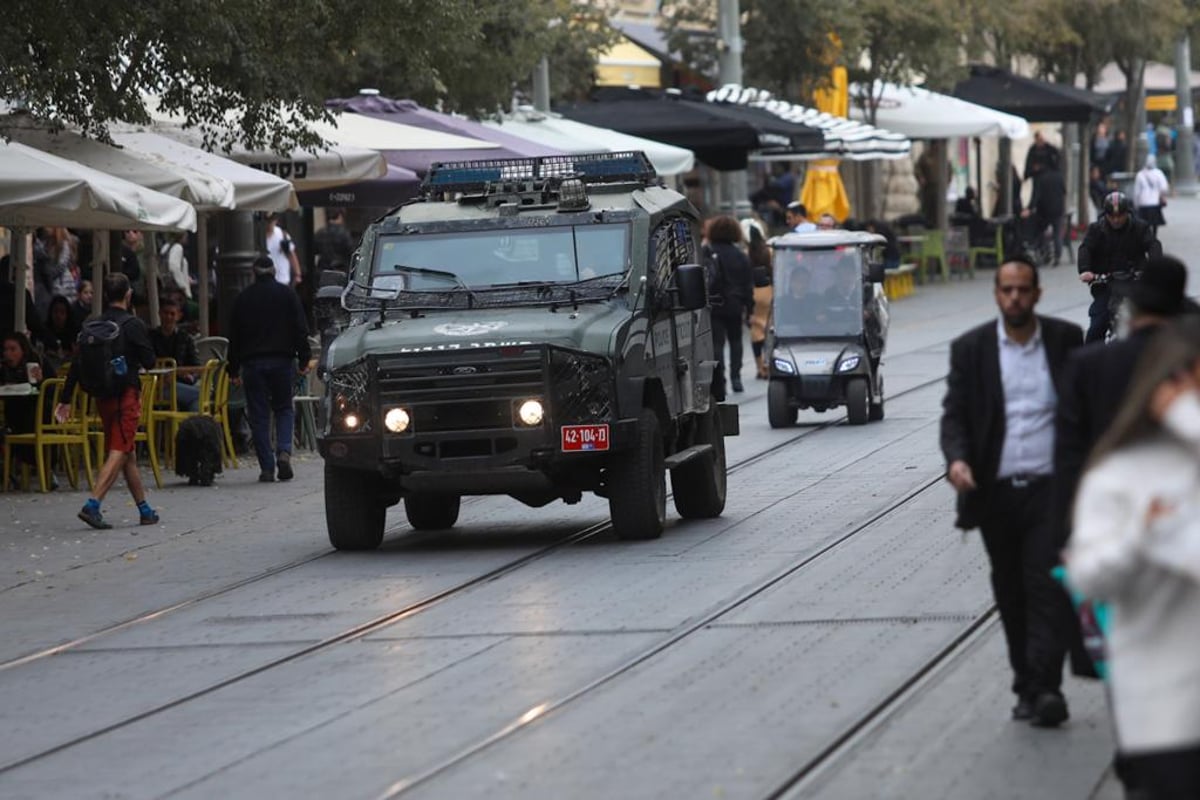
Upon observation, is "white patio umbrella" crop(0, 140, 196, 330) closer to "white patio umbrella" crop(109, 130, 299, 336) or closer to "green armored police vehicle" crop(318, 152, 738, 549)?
"white patio umbrella" crop(109, 130, 299, 336)

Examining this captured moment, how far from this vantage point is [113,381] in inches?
658

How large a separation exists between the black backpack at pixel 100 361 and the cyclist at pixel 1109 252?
21.7 ft

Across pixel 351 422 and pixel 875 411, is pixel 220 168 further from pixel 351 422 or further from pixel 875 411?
pixel 351 422

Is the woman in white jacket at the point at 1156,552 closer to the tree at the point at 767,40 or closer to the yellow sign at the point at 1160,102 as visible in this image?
the tree at the point at 767,40

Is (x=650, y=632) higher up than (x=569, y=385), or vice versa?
(x=569, y=385)

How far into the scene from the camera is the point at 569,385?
1435cm

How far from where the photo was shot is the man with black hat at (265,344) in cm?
1978

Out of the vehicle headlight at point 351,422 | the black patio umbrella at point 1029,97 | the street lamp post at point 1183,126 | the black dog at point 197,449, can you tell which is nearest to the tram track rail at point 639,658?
the vehicle headlight at point 351,422

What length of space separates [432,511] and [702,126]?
56.8 feet

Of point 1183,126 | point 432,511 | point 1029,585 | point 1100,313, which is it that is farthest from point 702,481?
point 1183,126

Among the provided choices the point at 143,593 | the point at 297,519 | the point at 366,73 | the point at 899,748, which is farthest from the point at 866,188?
the point at 899,748

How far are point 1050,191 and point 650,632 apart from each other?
110ft

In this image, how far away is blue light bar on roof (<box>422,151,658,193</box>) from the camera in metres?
16.4

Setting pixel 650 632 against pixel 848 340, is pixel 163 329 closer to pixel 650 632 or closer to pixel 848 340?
pixel 848 340
